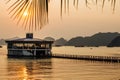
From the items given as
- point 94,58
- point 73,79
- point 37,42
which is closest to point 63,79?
point 73,79

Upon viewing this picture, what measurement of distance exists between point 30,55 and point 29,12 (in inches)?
4871

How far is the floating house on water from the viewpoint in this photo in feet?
402

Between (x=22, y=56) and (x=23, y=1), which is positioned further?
(x=22, y=56)

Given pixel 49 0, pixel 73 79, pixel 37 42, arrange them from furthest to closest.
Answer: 1. pixel 37 42
2. pixel 73 79
3. pixel 49 0

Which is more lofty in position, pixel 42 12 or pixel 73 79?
pixel 42 12

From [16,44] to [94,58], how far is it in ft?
97.0

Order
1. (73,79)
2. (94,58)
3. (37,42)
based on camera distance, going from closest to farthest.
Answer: (73,79) < (94,58) < (37,42)

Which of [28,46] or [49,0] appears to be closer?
[49,0]

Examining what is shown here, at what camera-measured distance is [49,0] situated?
2.51 m

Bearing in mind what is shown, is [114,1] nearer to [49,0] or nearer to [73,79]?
[49,0]

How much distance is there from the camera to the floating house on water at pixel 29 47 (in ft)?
402

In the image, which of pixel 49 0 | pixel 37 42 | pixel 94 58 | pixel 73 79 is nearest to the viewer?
pixel 49 0

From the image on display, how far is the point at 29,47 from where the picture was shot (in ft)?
410

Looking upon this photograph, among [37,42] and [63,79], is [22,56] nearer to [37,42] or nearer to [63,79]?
[37,42]
